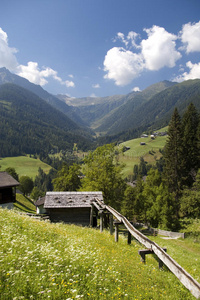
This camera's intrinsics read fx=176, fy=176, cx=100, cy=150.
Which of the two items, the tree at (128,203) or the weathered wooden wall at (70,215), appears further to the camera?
the tree at (128,203)

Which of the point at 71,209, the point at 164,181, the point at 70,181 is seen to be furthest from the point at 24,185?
the point at 71,209

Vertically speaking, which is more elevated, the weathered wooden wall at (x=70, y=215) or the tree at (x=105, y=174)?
the tree at (x=105, y=174)

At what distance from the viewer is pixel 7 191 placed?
3303 centimetres

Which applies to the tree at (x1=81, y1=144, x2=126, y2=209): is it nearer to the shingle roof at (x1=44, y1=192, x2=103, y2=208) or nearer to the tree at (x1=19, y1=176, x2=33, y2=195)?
the shingle roof at (x1=44, y1=192, x2=103, y2=208)

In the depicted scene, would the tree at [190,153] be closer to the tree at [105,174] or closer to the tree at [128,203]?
the tree at [128,203]

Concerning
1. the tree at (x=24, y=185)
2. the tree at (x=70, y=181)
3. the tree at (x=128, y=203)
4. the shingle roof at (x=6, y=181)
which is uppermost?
the shingle roof at (x=6, y=181)

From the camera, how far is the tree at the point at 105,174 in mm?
30484

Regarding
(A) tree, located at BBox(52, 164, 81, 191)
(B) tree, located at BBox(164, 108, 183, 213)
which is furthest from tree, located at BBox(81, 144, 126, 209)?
(A) tree, located at BBox(52, 164, 81, 191)

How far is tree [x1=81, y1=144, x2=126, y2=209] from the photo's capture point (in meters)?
30.5

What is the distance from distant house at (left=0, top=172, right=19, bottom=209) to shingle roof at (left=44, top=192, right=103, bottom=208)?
13.1m

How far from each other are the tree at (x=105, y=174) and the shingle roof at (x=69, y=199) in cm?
708

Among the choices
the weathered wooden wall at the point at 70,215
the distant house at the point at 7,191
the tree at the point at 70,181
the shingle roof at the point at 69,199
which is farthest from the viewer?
the tree at the point at 70,181

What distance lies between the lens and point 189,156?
1666 inches

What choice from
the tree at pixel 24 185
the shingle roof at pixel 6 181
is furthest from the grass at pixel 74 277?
the tree at pixel 24 185
